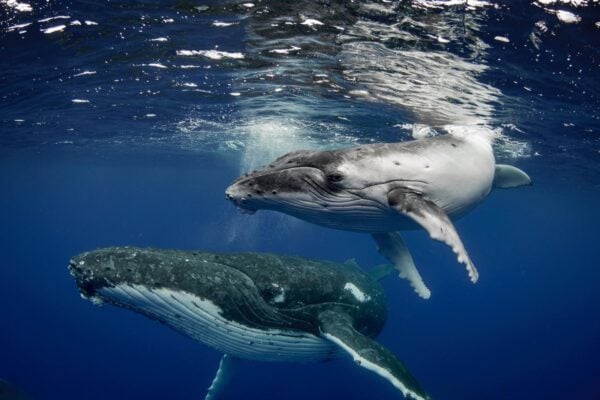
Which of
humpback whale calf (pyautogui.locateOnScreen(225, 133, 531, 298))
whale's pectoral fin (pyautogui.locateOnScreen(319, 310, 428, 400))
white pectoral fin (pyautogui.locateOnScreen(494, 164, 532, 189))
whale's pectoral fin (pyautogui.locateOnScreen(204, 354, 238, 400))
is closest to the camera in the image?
humpback whale calf (pyautogui.locateOnScreen(225, 133, 531, 298))

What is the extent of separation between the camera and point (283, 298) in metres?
6.50

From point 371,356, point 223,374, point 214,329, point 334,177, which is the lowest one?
point 223,374

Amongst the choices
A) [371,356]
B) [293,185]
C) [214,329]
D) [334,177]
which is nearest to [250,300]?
[214,329]

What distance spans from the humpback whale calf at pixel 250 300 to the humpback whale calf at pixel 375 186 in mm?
1248

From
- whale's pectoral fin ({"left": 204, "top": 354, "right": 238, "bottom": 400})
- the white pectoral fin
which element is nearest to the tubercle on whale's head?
the white pectoral fin

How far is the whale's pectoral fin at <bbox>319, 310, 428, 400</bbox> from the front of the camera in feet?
16.8

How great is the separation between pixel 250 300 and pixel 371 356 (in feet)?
6.29

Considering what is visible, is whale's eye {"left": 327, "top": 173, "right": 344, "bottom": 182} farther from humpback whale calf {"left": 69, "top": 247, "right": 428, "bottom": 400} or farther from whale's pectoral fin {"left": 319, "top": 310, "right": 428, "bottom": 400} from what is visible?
whale's pectoral fin {"left": 319, "top": 310, "right": 428, "bottom": 400}

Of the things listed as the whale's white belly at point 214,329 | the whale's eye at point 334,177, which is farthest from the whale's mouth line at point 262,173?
the whale's white belly at point 214,329

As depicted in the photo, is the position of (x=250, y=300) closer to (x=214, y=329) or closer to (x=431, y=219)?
(x=214, y=329)

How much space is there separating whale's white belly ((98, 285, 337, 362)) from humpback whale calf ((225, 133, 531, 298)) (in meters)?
1.48

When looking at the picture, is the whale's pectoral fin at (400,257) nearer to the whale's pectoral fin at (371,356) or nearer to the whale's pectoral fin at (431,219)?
the whale's pectoral fin at (371,356)

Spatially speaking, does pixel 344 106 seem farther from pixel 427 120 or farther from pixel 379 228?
pixel 379 228

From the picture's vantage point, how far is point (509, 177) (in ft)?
29.5
